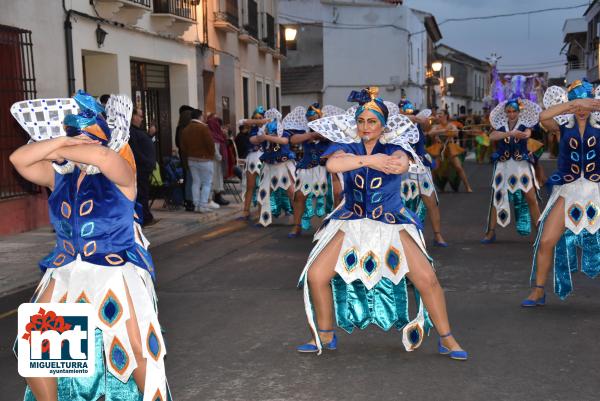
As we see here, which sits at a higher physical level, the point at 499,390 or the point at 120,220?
the point at 120,220

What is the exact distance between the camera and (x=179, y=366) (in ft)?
17.4

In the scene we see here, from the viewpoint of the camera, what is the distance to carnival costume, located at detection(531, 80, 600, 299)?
21.5 feet

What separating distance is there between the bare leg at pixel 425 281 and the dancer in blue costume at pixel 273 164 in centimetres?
686

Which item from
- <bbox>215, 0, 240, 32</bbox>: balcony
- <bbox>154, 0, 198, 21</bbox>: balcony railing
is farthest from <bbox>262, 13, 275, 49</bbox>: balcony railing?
<bbox>154, 0, 198, 21</bbox>: balcony railing

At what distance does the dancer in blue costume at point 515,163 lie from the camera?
32.6 ft

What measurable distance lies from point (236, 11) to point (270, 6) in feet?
22.3

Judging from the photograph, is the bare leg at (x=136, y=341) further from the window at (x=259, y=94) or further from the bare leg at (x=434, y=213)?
the window at (x=259, y=94)

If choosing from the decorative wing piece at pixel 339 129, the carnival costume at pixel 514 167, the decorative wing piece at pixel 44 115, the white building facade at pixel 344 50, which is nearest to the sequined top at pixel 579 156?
the decorative wing piece at pixel 339 129

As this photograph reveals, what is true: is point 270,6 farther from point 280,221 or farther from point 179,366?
point 179,366

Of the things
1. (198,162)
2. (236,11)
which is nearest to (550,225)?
(198,162)

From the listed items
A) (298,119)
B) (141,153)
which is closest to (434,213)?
(298,119)

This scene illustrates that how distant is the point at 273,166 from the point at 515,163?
3899 mm

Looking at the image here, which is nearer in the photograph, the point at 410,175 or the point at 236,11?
the point at 410,175

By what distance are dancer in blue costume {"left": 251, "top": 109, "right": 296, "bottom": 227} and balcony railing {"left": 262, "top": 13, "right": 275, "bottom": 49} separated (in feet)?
55.1
